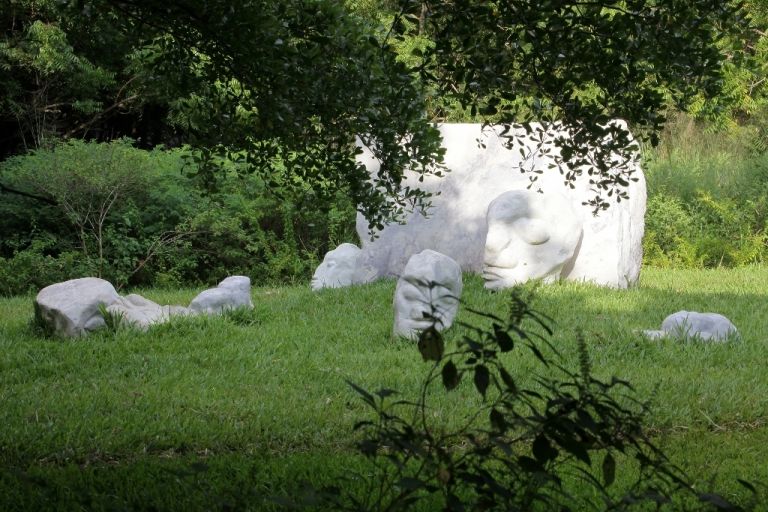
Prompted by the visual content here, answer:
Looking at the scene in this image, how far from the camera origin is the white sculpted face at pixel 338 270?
12085 mm

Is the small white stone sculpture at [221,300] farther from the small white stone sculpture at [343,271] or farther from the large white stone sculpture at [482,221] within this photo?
the large white stone sculpture at [482,221]

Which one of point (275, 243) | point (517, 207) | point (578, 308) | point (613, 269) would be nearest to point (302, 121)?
point (578, 308)

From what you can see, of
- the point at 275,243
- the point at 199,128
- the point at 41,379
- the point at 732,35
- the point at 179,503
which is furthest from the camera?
the point at 275,243

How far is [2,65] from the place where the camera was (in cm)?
1855

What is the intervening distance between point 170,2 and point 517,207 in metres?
6.80

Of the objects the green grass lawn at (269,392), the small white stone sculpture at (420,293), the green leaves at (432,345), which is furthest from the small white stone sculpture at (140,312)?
the green leaves at (432,345)

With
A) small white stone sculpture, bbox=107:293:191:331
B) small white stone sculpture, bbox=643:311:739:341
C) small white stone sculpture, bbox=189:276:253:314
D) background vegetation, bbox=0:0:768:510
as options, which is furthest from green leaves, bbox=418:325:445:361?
small white stone sculpture, bbox=189:276:253:314

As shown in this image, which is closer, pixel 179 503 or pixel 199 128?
pixel 179 503

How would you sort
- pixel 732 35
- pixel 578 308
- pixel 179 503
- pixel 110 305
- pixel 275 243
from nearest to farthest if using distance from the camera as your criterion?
pixel 732 35 → pixel 179 503 → pixel 110 305 → pixel 578 308 → pixel 275 243

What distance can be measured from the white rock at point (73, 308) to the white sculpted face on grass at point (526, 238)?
3941 millimetres

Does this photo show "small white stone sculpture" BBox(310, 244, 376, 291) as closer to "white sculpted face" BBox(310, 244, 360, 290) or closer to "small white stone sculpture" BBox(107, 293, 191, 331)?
"white sculpted face" BBox(310, 244, 360, 290)

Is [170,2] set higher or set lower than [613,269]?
higher

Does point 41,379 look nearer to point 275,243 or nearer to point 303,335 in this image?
point 303,335

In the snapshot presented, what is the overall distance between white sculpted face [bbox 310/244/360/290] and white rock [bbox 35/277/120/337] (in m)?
3.59
